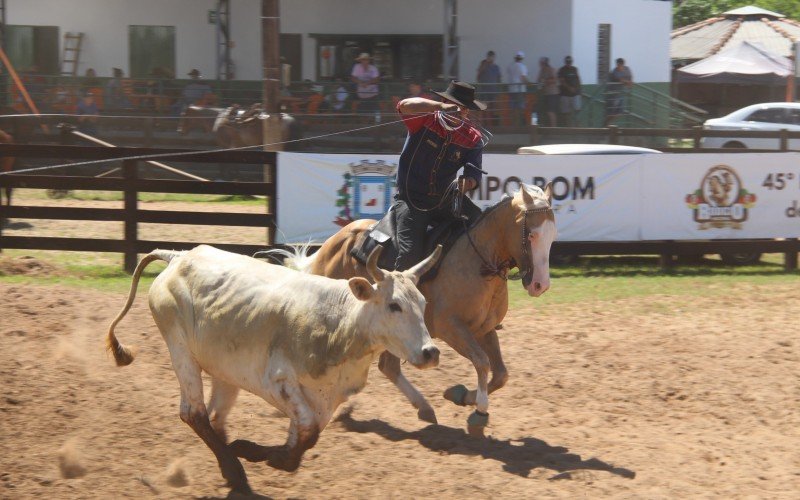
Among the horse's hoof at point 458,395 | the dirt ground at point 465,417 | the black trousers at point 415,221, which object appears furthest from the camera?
the black trousers at point 415,221

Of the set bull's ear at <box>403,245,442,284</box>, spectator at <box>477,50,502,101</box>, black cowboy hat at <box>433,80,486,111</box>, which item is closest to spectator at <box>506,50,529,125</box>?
spectator at <box>477,50,502,101</box>

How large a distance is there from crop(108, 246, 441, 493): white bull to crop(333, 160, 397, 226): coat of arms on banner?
648cm

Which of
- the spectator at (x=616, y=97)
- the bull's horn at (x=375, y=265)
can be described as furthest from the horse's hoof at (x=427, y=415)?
the spectator at (x=616, y=97)

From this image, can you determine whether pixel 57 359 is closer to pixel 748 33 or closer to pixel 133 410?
pixel 133 410

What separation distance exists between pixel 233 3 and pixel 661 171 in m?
16.5

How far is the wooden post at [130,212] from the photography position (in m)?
12.8

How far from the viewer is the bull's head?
5484 mm

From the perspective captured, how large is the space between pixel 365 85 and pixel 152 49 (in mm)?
7734

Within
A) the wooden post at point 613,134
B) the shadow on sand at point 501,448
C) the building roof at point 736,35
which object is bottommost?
the shadow on sand at point 501,448

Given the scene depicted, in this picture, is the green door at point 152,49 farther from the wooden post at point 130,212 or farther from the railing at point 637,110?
the wooden post at point 130,212

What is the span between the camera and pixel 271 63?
15539 millimetres

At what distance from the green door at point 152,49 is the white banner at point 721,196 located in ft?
57.4

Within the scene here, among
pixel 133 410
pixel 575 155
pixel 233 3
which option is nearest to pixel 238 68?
pixel 233 3

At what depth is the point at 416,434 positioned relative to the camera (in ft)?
24.5
